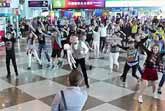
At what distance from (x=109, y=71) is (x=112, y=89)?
2024mm

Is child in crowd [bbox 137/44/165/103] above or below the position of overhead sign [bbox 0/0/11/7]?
below

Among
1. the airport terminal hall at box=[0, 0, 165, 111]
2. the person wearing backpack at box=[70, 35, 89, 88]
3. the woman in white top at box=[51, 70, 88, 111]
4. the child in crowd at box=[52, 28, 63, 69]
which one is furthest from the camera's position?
the child in crowd at box=[52, 28, 63, 69]

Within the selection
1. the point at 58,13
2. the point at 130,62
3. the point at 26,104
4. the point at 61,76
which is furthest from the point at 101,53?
the point at 58,13

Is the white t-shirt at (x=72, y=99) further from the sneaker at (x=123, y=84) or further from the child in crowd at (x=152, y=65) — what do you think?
the sneaker at (x=123, y=84)

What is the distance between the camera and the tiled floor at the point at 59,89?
608cm

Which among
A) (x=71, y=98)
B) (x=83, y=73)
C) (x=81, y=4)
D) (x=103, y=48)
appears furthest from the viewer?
(x=81, y=4)

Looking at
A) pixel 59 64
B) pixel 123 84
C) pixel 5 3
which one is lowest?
pixel 123 84

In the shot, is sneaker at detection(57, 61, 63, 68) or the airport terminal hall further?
sneaker at detection(57, 61, 63, 68)

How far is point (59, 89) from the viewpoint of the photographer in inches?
286

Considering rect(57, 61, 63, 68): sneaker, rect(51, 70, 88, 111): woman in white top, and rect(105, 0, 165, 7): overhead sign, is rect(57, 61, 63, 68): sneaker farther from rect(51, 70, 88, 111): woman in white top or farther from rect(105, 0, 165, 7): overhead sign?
rect(105, 0, 165, 7): overhead sign

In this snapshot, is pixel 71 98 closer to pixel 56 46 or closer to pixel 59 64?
pixel 56 46

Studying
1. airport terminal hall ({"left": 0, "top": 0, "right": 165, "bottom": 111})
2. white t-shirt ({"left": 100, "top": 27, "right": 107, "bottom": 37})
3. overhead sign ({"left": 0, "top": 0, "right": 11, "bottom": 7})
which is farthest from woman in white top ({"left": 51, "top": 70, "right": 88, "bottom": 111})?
overhead sign ({"left": 0, "top": 0, "right": 11, "bottom": 7})

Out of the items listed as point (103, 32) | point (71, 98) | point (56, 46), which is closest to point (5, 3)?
point (103, 32)

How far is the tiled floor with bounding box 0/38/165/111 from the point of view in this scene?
239 inches
